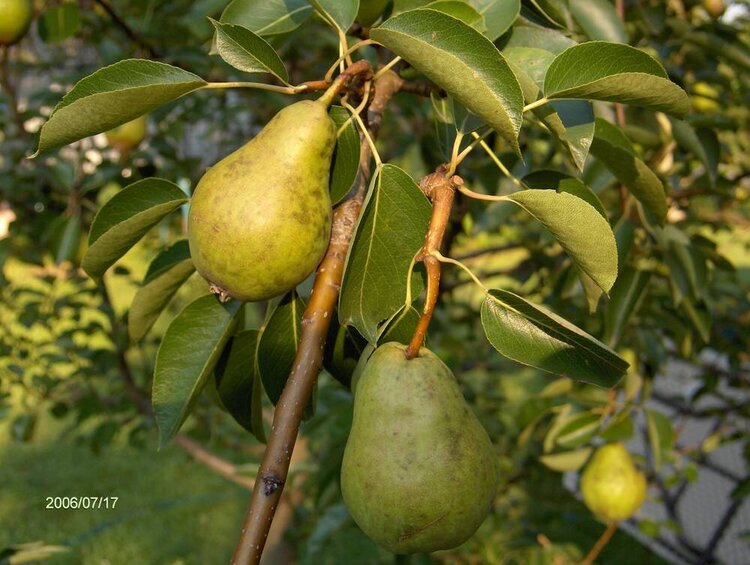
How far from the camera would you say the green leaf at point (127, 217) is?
2.43ft

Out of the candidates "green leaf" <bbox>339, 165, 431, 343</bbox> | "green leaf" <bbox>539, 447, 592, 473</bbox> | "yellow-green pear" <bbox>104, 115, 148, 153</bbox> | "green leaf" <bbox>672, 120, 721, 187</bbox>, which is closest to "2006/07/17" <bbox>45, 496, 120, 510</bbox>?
"yellow-green pear" <bbox>104, 115, 148, 153</bbox>

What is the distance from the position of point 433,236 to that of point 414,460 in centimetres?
19

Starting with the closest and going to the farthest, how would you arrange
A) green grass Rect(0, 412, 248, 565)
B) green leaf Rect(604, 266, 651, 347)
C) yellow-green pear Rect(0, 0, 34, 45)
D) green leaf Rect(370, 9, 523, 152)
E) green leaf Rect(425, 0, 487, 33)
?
1. green leaf Rect(370, 9, 523, 152)
2. green leaf Rect(425, 0, 487, 33)
3. green leaf Rect(604, 266, 651, 347)
4. yellow-green pear Rect(0, 0, 34, 45)
5. green grass Rect(0, 412, 248, 565)

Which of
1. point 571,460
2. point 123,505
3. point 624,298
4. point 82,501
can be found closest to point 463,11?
point 624,298

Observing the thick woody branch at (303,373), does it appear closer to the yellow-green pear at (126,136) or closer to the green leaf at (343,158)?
the green leaf at (343,158)

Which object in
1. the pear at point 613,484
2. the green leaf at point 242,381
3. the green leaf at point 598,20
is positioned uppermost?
the green leaf at point 598,20

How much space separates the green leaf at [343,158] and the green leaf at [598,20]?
1.30ft

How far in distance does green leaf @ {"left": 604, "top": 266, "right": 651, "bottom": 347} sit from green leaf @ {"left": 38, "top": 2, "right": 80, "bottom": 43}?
3.58 ft

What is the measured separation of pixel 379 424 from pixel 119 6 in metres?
1.97

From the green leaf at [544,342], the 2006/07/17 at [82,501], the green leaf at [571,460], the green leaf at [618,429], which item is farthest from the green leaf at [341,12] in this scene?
the 2006/07/17 at [82,501]

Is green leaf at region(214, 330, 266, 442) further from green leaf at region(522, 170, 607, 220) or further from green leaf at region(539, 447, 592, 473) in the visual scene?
green leaf at region(539, 447, 592, 473)

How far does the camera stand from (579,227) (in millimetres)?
636

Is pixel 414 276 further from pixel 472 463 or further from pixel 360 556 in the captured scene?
pixel 360 556

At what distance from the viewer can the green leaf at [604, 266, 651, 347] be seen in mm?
1155
